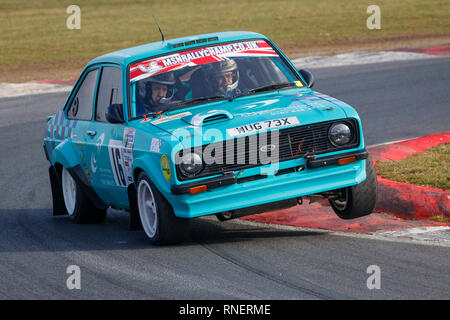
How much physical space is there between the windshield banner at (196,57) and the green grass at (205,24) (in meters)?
18.9

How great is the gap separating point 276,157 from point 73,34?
30.6m

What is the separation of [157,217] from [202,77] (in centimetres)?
144

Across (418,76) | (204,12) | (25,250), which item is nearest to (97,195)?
(25,250)

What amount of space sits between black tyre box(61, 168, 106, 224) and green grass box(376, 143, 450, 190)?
9.67 ft

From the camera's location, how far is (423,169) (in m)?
8.79

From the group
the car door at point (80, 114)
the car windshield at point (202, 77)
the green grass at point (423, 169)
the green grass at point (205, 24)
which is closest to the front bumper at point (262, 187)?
the car windshield at point (202, 77)

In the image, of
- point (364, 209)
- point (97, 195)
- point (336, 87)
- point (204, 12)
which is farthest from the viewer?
point (204, 12)

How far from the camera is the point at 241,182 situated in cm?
646

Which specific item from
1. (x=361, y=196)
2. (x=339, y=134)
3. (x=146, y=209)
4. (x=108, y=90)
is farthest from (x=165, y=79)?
(x=361, y=196)

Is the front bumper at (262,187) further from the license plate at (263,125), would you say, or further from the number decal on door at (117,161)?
the number decal on door at (117,161)

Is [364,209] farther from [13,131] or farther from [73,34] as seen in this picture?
[73,34]

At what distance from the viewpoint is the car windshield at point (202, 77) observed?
727cm

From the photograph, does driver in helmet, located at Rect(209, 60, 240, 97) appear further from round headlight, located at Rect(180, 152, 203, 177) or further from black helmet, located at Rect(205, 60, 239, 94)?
round headlight, located at Rect(180, 152, 203, 177)

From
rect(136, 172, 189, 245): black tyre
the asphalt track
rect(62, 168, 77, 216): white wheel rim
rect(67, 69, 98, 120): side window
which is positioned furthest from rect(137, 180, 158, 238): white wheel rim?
rect(62, 168, 77, 216): white wheel rim
